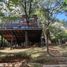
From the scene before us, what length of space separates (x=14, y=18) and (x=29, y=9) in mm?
6545

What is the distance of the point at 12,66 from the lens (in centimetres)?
1160

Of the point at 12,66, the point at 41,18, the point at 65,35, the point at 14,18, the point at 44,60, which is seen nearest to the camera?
the point at 12,66

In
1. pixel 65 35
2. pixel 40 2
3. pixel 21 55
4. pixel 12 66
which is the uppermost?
pixel 40 2

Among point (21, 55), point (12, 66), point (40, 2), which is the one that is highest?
point (40, 2)

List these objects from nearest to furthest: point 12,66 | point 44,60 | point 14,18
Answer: point 12,66 < point 44,60 < point 14,18

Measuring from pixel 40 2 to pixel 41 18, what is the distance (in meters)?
2.06

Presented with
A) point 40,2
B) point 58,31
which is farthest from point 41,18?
point 58,31

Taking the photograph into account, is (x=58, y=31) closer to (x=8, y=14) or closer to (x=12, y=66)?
(x=8, y=14)

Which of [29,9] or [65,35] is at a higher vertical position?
[29,9]

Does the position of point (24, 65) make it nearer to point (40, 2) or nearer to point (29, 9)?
point (40, 2)

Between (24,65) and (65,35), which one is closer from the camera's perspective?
(24,65)

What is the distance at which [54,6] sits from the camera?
24703 mm

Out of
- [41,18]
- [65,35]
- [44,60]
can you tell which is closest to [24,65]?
[44,60]

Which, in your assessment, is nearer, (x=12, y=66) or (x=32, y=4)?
(x=12, y=66)
